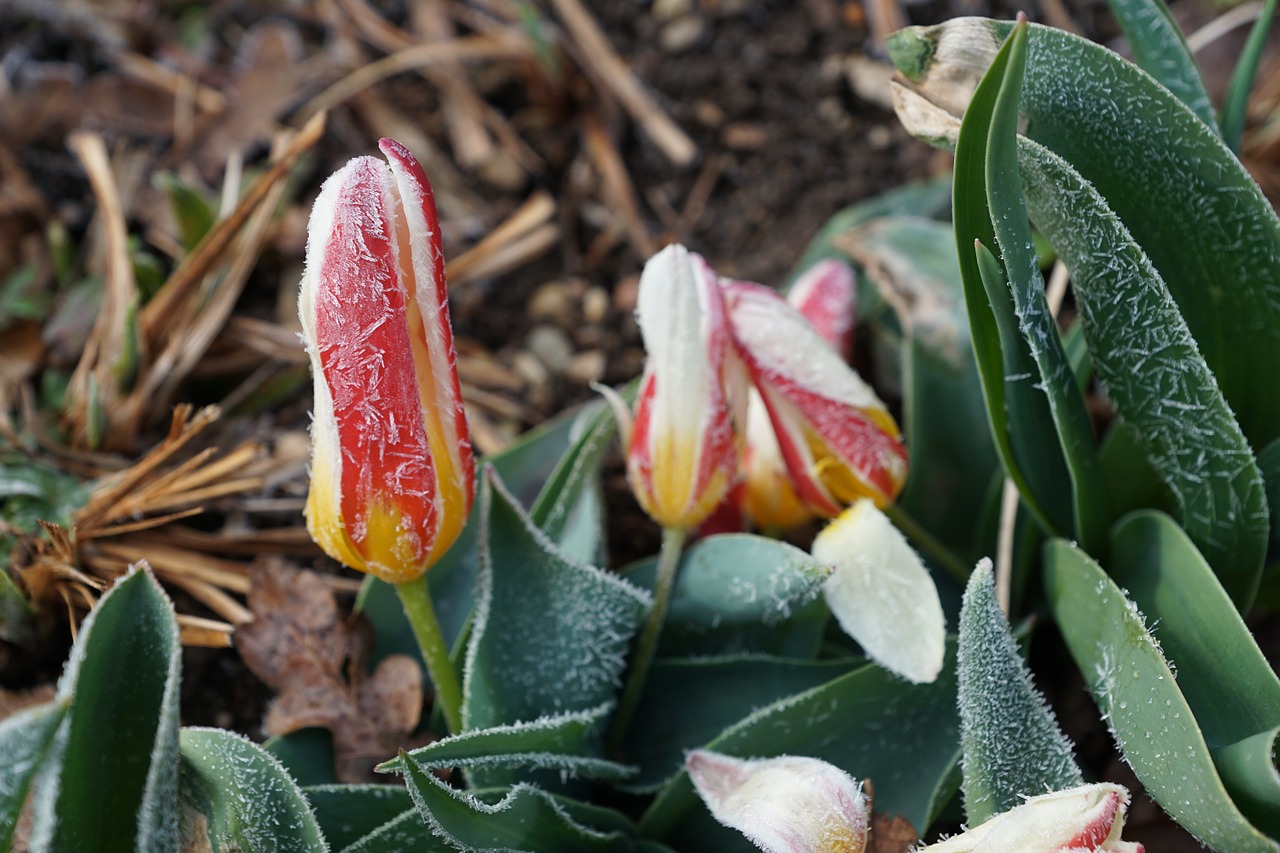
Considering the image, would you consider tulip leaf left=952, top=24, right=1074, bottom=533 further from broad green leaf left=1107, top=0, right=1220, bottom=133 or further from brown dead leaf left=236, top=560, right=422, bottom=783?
brown dead leaf left=236, top=560, right=422, bottom=783

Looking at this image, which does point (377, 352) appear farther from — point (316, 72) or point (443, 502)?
point (316, 72)

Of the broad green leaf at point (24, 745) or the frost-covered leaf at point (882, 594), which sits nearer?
the broad green leaf at point (24, 745)

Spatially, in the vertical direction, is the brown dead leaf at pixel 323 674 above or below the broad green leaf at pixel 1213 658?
below

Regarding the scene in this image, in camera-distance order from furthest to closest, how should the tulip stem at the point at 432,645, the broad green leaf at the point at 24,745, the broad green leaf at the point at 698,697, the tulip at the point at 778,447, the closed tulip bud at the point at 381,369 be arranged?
the tulip at the point at 778,447, the broad green leaf at the point at 698,697, the tulip stem at the point at 432,645, the closed tulip bud at the point at 381,369, the broad green leaf at the point at 24,745

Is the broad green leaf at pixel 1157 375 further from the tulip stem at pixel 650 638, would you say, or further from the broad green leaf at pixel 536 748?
the broad green leaf at pixel 536 748

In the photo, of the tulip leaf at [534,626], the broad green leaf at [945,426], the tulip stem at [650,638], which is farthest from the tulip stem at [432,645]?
the broad green leaf at [945,426]

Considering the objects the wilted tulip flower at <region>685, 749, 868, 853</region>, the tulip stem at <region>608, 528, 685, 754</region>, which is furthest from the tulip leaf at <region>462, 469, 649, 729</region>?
the wilted tulip flower at <region>685, 749, 868, 853</region>

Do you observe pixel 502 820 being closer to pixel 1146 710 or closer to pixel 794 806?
pixel 794 806
